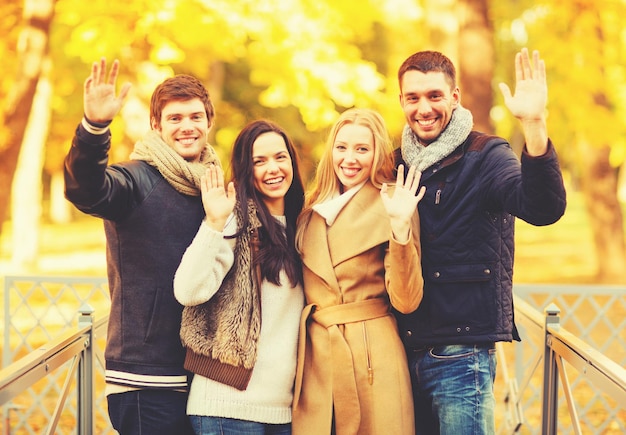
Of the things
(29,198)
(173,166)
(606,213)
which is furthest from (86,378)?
(29,198)

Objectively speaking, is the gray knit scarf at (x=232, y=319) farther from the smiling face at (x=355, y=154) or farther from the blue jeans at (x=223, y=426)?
the smiling face at (x=355, y=154)

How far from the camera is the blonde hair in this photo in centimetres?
348

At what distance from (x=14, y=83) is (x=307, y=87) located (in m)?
3.60

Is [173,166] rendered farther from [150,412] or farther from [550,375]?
[550,375]

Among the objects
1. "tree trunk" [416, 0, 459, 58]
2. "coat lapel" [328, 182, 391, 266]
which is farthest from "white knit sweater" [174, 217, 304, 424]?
"tree trunk" [416, 0, 459, 58]

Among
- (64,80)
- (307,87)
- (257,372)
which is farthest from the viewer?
(64,80)

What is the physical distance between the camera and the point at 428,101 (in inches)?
135

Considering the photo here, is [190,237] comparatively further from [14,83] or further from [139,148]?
[14,83]

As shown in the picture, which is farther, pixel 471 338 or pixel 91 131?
pixel 471 338

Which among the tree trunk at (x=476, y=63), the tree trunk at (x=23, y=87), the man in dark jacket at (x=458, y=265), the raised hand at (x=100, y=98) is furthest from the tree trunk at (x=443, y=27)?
the raised hand at (x=100, y=98)

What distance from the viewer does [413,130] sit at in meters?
3.53

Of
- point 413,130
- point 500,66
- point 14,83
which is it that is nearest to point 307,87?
point 14,83

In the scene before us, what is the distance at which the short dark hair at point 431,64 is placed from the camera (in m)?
3.44

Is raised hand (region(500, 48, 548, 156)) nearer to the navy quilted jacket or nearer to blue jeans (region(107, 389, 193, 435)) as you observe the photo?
the navy quilted jacket
